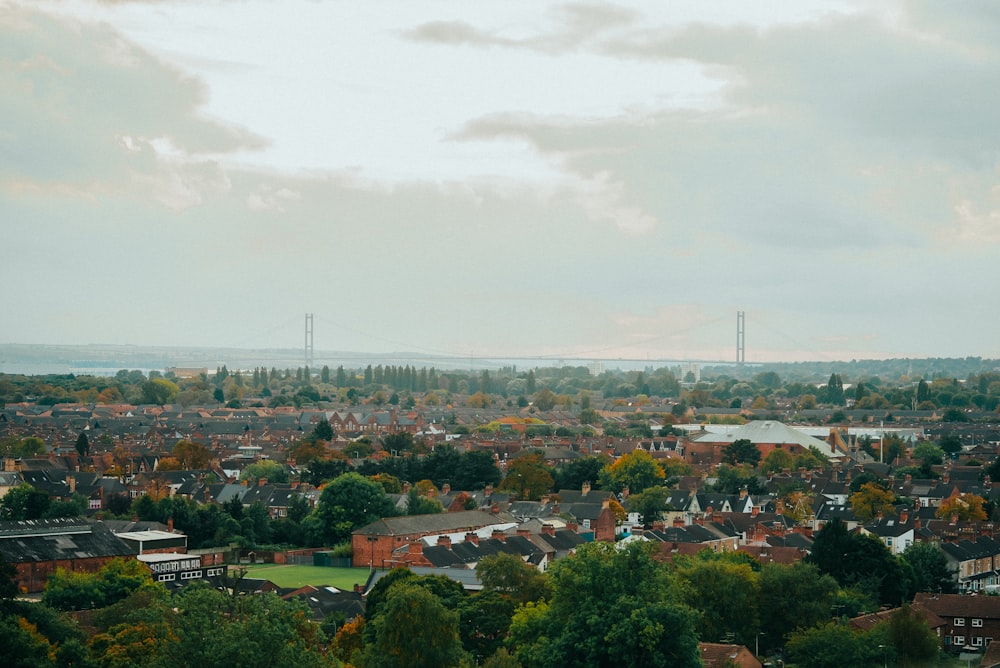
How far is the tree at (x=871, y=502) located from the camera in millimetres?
51625

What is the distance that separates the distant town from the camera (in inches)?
950

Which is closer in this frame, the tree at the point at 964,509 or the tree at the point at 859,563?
the tree at the point at 859,563

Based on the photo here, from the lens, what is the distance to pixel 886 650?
88.9 feet

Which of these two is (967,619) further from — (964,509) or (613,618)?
(964,509)

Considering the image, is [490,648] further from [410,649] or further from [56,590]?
[56,590]

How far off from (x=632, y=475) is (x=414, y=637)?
3922cm

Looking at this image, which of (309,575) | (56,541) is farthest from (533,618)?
(309,575)

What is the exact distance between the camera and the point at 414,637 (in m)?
24.2

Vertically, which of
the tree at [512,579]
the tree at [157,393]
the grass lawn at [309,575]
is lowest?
the grass lawn at [309,575]

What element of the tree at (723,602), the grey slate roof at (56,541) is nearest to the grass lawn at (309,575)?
the grey slate roof at (56,541)

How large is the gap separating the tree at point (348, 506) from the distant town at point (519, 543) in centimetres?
11

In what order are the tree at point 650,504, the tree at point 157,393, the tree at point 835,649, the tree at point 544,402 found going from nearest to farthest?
1. the tree at point 835,649
2. the tree at point 650,504
3. the tree at point 157,393
4. the tree at point 544,402

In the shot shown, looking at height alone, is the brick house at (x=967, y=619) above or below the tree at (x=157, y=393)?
below

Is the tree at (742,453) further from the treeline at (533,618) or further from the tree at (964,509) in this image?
the treeline at (533,618)
